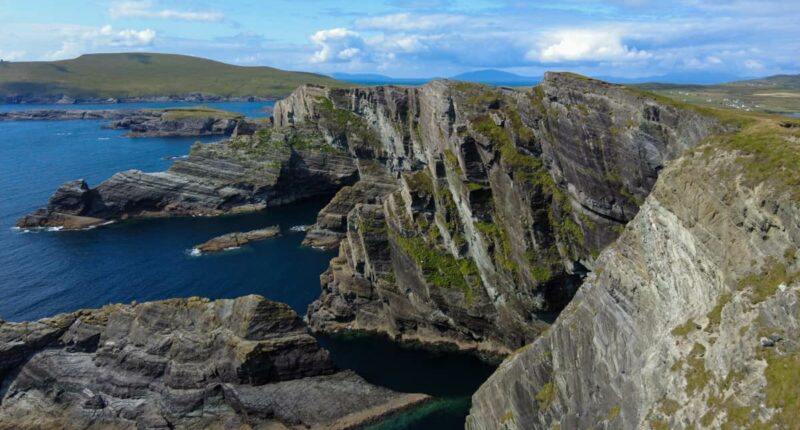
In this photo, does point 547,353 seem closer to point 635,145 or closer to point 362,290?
point 635,145

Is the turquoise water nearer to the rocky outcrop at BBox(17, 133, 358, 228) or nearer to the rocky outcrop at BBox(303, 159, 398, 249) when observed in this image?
the rocky outcrop at BBox(303, 159, 398, 249)

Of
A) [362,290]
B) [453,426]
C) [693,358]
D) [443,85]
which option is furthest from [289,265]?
[693,358]

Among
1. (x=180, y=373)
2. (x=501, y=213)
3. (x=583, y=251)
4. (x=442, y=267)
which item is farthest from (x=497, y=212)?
(x=180, y=373)

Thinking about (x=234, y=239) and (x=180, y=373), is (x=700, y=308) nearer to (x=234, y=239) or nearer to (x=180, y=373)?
(x=180, y=373)

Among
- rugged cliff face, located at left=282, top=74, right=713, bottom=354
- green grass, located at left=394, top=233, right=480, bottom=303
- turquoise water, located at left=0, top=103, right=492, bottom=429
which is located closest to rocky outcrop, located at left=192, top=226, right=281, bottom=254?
turquoise water, located at left=0, top=103, right=492, bottom=429

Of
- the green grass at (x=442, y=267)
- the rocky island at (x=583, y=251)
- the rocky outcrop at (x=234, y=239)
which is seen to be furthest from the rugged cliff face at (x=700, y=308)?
the rocky outcrop at (x=234, y=239)

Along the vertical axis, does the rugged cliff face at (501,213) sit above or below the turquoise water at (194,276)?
above

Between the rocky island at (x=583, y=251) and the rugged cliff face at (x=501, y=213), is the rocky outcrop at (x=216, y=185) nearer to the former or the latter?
the rocky island at (x=583, y=251)
